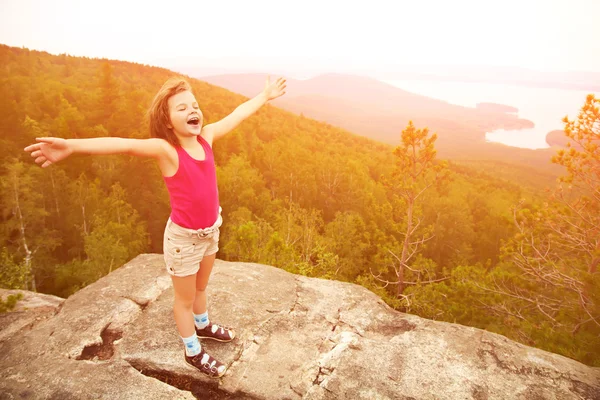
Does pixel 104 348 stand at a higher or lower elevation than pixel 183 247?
lower

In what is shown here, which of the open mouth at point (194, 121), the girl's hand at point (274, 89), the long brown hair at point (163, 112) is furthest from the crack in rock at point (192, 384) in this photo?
the girl's hand at point (274, 89)

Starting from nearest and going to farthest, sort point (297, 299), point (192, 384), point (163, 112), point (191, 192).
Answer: point (163, 112)
point (191, 192)
point (192, 384)
point (297, 299)

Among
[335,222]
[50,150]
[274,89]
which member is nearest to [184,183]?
[50,150]

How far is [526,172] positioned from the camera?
284ft

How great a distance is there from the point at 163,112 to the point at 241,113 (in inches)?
39.2

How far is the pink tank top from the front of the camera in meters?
2.51

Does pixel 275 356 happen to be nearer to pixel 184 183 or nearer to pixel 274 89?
pixel 184 183

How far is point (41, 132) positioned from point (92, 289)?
20.4 meters

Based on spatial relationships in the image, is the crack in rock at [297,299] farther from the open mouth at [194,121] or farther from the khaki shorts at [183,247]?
the open mouth at [194,121]

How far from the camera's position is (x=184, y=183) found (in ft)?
8.31

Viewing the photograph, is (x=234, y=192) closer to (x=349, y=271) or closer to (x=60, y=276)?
(x=349, y=271)

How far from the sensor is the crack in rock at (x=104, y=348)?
297 cm

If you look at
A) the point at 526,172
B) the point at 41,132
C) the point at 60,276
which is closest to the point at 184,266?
the point at 60,276

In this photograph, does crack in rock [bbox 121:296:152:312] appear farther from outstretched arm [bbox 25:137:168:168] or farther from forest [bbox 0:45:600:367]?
forest [bbox 0:45:600:367]
